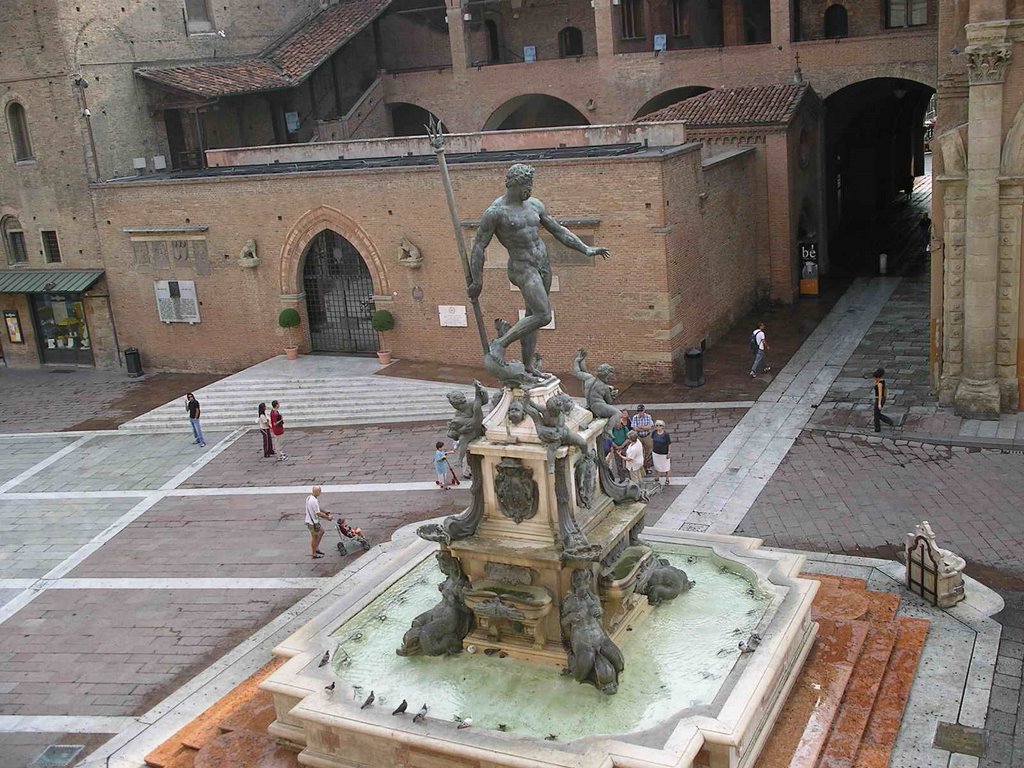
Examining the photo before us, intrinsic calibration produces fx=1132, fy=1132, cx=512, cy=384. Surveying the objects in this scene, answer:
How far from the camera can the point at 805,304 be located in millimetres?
29031

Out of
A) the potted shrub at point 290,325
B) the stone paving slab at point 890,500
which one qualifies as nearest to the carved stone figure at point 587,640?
the stone paving slab at point 890,500

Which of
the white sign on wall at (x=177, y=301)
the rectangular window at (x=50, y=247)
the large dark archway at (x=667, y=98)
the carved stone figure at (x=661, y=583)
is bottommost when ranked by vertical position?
the carved stone figure at (x=661, y=583)

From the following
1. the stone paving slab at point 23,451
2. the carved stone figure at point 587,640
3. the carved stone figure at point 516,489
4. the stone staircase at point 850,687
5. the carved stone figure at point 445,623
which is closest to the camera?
the stone staircase at point 850,687

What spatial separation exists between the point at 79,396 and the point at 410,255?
374 inches

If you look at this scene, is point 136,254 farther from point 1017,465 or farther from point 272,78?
point 1017,465

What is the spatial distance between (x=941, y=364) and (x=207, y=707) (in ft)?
47.4

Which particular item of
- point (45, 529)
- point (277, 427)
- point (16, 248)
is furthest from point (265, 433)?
point (16, 248)

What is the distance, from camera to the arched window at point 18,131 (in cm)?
3009

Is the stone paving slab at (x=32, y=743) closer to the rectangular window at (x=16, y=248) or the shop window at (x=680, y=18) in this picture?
the rectangular window at (x=16, y=248)

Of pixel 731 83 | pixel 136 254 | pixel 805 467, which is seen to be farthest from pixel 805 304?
pixel 136 254

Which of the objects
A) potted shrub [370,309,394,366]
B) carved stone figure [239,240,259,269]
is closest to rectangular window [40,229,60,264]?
carved stone figure [239,240,259,269]

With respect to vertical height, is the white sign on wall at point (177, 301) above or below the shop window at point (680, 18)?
below

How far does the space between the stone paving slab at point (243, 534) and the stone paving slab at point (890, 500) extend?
497 cm

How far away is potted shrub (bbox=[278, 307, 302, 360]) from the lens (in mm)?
26812
